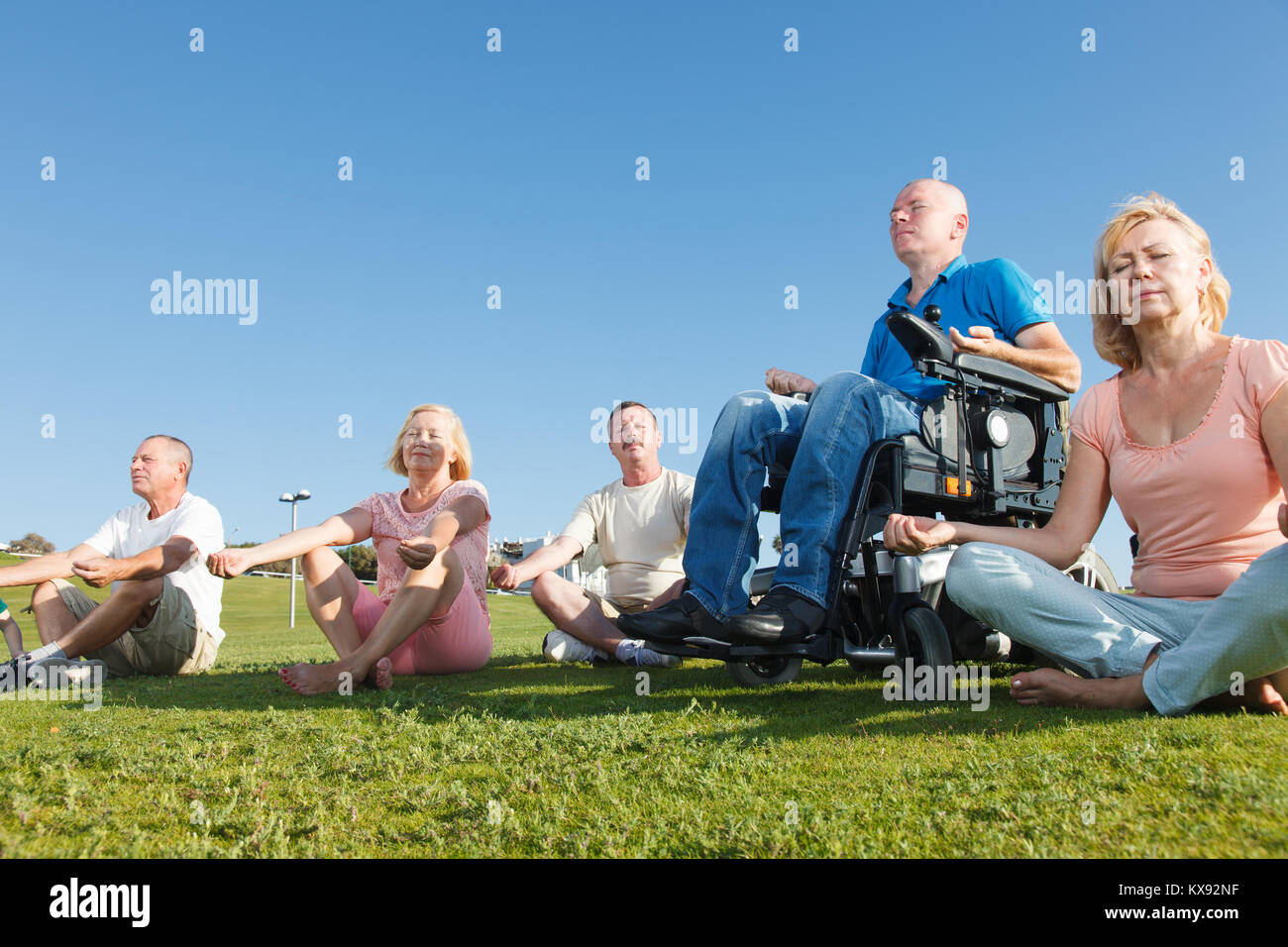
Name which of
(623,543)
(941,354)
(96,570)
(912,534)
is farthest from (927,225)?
(96,570)

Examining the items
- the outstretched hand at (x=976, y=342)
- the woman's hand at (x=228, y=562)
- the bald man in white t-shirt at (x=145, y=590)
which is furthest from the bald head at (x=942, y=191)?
the bald man in white t-shirt at (x=145, y=590)

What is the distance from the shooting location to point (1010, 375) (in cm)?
362

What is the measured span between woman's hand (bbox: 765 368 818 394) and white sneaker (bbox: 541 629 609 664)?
2437mm

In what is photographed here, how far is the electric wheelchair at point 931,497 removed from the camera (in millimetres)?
3326

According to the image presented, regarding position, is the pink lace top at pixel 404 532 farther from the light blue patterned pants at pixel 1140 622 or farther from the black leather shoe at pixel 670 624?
the light blue patterned pants at pixel 1140 622

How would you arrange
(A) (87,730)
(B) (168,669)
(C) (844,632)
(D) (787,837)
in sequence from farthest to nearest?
1. (B) (168,669)
2. (C) (844,632)
3. (A) (87,730)
4. (D) (787,837)

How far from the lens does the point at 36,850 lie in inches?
73.8

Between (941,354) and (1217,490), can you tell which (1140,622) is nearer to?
(1217,490)

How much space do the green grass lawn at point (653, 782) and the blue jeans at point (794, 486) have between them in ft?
1.64

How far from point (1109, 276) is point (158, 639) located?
5.48 metres

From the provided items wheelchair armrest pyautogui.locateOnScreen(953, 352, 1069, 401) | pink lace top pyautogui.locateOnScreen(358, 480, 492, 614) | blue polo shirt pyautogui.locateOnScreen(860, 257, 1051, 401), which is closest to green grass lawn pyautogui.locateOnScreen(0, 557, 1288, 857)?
wheelchair armrest pyautogui.locateOnScreen(953, 352, 1069, 401)
